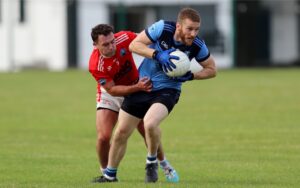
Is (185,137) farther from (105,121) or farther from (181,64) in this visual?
(181,64)

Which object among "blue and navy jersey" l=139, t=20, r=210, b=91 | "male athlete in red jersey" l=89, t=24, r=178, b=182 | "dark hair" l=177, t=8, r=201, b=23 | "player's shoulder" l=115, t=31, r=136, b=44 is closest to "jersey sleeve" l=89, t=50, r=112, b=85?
"male athlete in red jersey" l=89, t=24, r=178, b=182

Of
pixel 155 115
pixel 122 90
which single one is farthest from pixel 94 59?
pixel 155 115

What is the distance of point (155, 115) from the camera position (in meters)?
10.8

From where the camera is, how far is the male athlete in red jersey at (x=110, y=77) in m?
11.1

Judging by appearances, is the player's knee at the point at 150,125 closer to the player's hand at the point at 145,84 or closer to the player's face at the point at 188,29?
the player's hand at the point at 145,84

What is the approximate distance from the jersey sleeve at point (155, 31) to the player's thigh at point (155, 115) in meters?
0.71

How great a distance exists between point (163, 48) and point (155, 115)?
2.38 ft

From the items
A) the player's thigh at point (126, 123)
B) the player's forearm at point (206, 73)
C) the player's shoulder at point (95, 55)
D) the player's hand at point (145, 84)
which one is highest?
the player's shoulder at point (95, 55)

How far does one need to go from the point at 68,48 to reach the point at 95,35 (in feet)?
110

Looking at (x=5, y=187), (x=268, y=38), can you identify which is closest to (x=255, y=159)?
(x=5, y=187)

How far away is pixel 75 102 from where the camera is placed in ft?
86.7

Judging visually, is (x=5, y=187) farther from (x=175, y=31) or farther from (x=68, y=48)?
(x=68, y=48)

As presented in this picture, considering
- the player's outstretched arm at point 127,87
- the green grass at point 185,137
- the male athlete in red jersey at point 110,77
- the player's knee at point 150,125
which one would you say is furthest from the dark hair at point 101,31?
the green grass at point 185,137

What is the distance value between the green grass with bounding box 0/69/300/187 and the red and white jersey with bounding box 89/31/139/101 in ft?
3.89
